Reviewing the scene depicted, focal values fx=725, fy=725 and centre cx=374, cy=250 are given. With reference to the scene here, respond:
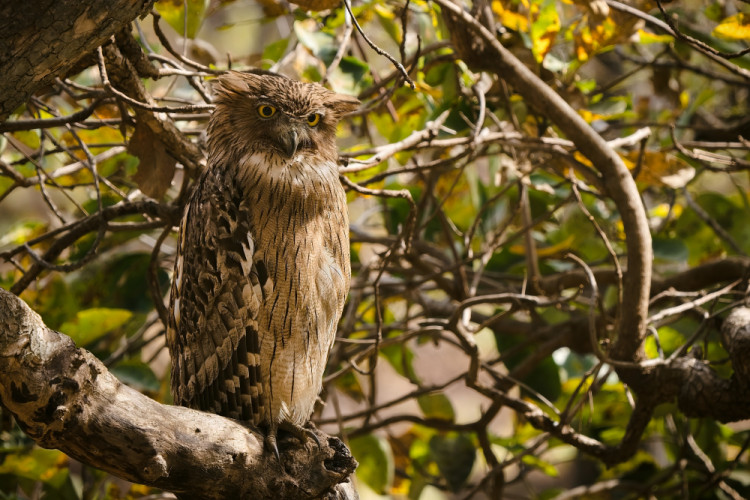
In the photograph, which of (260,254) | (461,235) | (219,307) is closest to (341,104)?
(260,254)

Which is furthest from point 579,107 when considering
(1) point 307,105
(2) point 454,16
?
(1) point 307,105

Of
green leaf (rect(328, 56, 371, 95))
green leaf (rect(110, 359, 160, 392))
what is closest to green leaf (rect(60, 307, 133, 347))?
green leaf (rect(110, 359, 160, 392))

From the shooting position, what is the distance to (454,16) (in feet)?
6.73

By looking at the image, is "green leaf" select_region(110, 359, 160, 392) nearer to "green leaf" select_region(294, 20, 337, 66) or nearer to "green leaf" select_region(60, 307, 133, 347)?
"green leaf" select_region(60, 307, 133, 347)

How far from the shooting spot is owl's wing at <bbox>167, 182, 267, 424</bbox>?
5.77 ft

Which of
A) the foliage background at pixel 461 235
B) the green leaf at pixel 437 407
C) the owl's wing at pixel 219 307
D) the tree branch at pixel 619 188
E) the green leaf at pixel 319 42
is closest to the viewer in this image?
the owl's wing at pixel 219 307

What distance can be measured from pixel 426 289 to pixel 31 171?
161 centimetres

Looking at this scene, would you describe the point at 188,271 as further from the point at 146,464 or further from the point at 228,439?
the point at 146,464

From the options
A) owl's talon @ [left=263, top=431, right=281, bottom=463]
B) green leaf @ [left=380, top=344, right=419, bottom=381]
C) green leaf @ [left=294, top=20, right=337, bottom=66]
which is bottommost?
owl's talon @ [left=263, top=431, right=281, bottom=463]

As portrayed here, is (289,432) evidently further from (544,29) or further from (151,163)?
(544,29)

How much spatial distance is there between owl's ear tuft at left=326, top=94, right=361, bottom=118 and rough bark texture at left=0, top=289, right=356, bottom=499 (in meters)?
0.84

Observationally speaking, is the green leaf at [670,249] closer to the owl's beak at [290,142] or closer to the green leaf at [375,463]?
the green leaf at [375,463]

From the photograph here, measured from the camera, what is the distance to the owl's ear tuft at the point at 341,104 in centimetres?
188

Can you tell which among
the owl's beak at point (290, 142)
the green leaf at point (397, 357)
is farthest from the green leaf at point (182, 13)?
the green leaf at point (397, 357)
